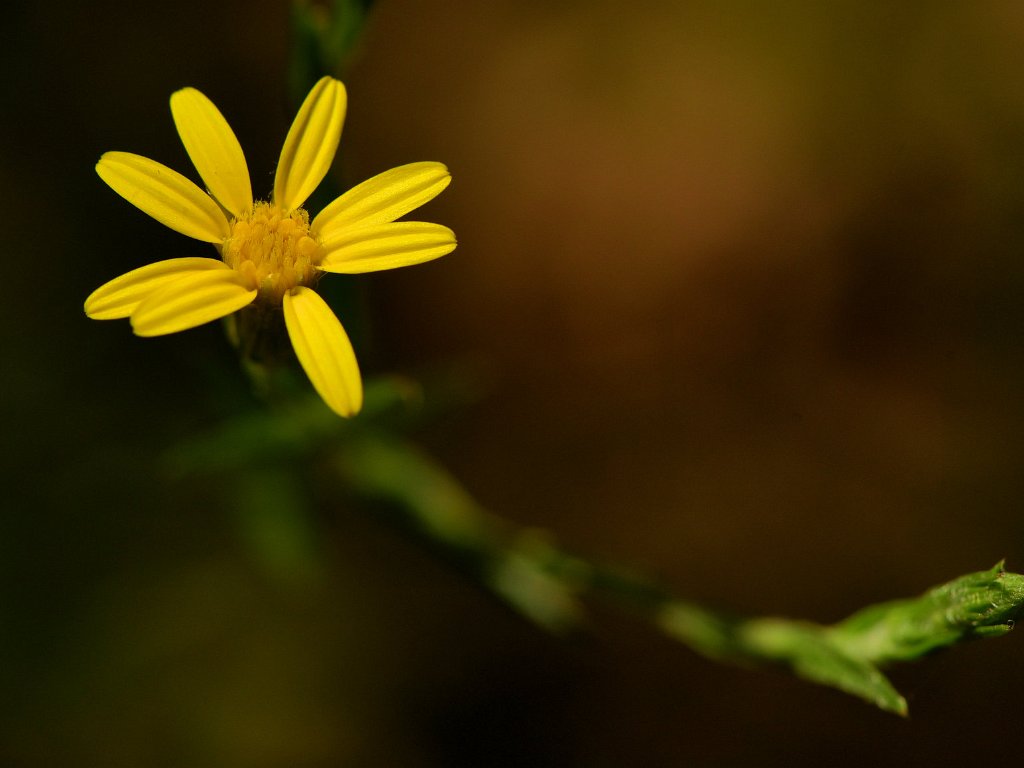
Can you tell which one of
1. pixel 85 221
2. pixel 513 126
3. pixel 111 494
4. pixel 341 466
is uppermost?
pixel 513 126

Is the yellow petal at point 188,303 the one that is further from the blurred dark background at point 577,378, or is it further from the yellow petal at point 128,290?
the blurred dark background at point 577,378

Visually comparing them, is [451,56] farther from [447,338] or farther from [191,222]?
[191,222]

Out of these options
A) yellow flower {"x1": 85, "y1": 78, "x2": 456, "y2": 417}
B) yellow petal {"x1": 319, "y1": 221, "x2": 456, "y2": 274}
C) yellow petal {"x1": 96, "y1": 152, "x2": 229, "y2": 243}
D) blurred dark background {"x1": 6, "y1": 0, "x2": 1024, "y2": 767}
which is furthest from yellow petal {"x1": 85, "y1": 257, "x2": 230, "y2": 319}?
blurred dark background {"x1": 6, "y1": 0, "x2": 1024, "y2": 767}

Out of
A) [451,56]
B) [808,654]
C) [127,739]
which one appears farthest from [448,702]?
[451,56]

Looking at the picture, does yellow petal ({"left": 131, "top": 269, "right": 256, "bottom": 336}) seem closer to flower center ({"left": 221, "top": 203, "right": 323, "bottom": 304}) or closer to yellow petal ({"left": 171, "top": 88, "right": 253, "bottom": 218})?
flower center ({"left": 221, "top": 203, "right": 323, "bottom": 304})

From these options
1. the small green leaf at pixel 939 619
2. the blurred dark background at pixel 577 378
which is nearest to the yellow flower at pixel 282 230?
the small green leaf at pixel 939 619
